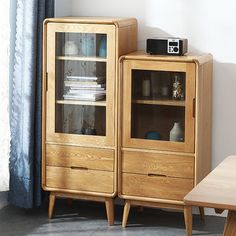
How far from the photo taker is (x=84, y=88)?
169 inches

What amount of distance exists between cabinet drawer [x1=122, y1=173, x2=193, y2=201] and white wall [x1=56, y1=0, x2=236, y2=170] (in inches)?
17.5

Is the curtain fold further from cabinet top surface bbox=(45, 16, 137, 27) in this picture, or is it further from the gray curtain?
cabinet top surface bbox=(45, 16, 137, 27)

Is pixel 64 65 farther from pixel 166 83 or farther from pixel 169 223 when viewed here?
pixel 169 223

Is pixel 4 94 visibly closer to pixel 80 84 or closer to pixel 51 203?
pixel 80 84

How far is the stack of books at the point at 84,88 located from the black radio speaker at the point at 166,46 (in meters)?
0.36

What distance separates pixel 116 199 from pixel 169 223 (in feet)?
1.73

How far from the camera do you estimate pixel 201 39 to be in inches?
174

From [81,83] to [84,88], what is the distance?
0.13ft

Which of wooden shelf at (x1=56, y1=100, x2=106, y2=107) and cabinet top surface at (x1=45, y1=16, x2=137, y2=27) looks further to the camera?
wooden shelf at (x1=56, y1=100, x2=106, y2=107)

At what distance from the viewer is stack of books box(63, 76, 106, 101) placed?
14.0ft

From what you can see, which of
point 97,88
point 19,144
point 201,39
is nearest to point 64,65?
point 97,88

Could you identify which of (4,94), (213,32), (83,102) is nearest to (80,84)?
(83,102)

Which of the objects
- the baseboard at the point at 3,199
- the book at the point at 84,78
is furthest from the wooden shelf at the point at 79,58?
the baseboard at the point at 3,199

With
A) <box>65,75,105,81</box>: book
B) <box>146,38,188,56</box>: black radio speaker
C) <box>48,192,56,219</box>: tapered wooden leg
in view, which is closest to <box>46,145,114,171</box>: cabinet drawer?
<box>48,192,56,219</box>: tapered wooden leg
